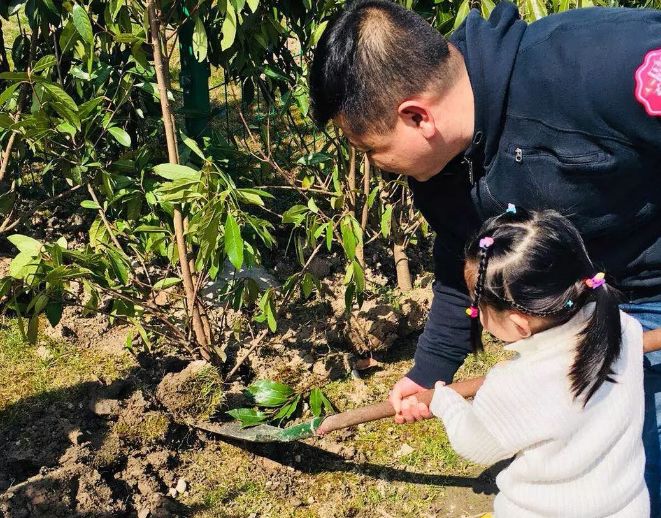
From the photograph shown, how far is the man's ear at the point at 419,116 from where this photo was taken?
5.84 feet

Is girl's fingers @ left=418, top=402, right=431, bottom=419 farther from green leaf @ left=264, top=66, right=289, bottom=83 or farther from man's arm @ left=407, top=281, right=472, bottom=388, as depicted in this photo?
green leaf @ left=264, top=66, right=289, bottom=83

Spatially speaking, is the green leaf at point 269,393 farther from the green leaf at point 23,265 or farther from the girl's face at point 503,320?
the girl's face at point 503,320

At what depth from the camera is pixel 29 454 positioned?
284 cm

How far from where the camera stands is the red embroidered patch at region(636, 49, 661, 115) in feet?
5.30

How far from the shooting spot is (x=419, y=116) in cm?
181

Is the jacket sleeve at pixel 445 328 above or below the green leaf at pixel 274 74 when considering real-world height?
below

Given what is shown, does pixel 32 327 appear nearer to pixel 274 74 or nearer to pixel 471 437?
pixel 274 74

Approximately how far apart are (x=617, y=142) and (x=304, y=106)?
4.71 feet

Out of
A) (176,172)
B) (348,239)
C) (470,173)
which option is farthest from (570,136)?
(176,172)

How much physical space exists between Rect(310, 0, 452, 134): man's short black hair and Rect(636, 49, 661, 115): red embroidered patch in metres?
0.39

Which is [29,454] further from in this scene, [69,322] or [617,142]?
[617,142]

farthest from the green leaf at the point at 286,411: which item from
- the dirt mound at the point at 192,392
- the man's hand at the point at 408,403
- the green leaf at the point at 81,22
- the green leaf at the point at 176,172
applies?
the green leaf at the point at 81,22

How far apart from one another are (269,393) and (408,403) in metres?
0.90

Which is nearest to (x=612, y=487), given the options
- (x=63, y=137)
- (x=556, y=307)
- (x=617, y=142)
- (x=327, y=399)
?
(x=556, y=307)
